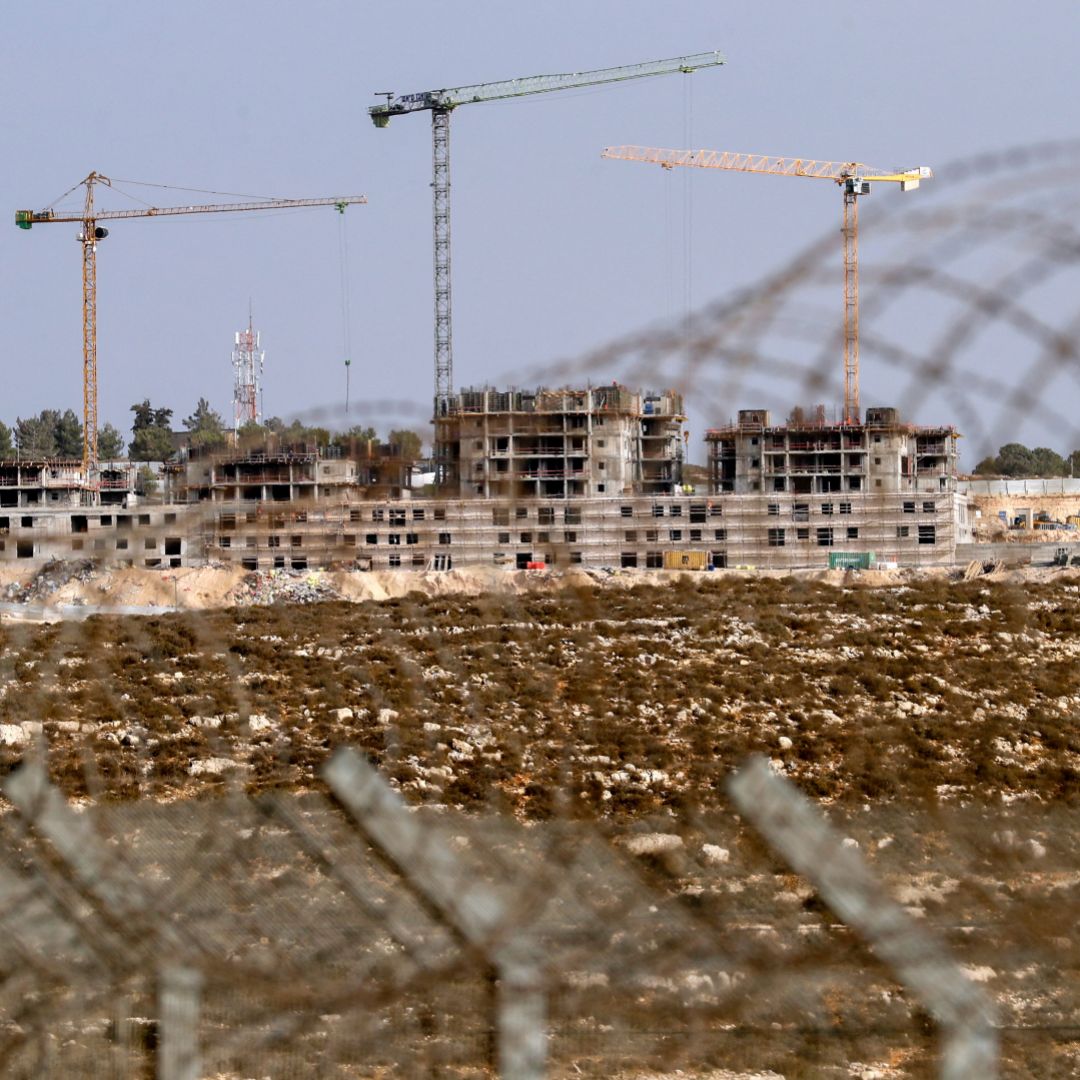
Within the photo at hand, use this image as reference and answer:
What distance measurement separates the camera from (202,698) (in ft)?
55.2

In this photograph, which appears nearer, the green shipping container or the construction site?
the construction site

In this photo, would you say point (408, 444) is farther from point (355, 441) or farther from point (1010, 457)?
point (1010, 457)

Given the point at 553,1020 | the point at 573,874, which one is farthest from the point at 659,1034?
the point at 573,874

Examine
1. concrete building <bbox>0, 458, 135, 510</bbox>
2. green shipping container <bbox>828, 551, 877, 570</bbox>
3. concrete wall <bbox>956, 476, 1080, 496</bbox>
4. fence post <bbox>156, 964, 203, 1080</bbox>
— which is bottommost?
fence post <bbox>156, 964, 203, 1080</bbox>

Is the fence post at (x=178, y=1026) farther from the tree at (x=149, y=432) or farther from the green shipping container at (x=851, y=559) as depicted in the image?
the tree at (x=149, y=432)

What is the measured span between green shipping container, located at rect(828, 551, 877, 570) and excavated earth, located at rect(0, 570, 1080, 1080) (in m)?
20.9

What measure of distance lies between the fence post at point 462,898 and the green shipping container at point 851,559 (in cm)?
2604

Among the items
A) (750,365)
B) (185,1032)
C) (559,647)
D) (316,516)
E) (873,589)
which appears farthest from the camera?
(873,589)

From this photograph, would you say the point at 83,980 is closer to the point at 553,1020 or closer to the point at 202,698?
the point at 553,1020

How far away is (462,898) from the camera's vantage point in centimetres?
1171

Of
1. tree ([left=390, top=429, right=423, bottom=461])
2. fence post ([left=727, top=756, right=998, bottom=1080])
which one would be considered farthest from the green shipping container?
tree ([left=390, top=429, right=423, bottom=461])

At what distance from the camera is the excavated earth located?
11.2m

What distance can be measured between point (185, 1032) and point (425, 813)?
4923mm

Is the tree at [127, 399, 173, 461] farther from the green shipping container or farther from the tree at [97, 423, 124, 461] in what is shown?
the green shipping container
